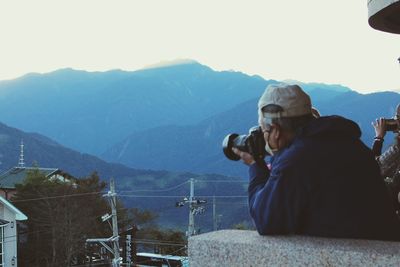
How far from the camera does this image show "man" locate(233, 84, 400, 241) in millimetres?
2299

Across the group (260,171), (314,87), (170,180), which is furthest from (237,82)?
(260,171)

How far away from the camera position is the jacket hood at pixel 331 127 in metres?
2.37

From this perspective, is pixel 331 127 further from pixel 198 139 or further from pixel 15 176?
pixel 198 139

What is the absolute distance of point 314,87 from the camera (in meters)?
160

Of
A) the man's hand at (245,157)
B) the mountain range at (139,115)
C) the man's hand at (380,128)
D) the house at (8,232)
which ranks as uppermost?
the mountain range at (139,115)

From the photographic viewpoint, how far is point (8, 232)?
34.5 metres

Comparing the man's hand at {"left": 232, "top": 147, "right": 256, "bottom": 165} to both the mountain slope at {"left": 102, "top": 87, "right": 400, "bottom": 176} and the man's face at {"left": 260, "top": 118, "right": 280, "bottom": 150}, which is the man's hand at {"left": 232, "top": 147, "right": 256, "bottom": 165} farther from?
the mountain slope at {"left": 102, "top": 87, "right": 400, "bottom": 176}

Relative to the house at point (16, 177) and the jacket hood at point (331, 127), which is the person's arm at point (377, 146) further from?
the house at point (16, 177)

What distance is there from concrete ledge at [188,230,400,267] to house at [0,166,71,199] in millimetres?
39190

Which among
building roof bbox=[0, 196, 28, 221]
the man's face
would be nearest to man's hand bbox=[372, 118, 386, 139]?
the man's face

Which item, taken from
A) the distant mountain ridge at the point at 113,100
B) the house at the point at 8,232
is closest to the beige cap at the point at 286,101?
the house at the point at 8,232

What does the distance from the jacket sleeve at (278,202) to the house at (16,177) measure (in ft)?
129

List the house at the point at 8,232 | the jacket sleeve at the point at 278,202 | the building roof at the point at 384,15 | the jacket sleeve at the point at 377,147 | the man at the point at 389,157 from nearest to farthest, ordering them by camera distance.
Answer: the jacket sleeve at the point at 278,202
the building roof at the point at 384,15
the man at the point at 389,157
the jacket sleeve at the point at 377,147
the house at the point at 8,232

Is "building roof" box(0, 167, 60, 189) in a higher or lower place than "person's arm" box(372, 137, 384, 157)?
lower
